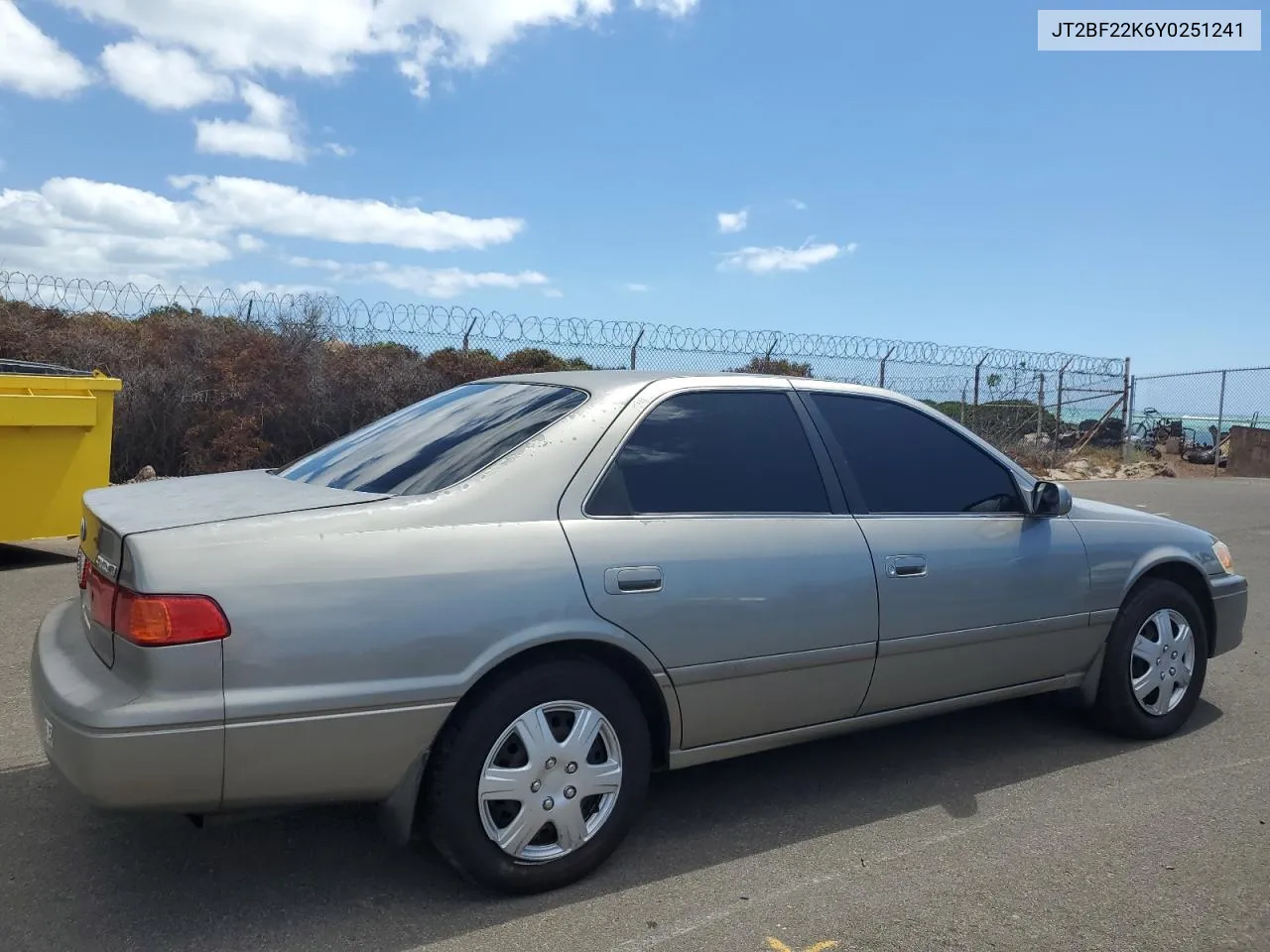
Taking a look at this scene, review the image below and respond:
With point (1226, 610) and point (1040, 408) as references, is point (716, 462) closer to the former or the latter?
point (1226, 610)

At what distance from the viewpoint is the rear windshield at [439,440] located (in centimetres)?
327

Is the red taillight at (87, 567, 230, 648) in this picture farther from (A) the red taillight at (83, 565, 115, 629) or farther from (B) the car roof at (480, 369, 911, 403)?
(B) the car roof at (480, 369, 911, 403)

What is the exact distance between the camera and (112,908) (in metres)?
2.94

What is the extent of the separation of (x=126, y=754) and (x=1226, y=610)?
182 inches

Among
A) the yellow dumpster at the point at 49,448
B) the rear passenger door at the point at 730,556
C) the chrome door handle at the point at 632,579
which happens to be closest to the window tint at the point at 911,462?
the rear passenger door at the point at 730,556

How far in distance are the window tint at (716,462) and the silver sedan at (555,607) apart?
0.01 meters

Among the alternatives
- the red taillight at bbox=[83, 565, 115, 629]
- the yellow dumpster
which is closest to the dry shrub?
the yellow dumpster

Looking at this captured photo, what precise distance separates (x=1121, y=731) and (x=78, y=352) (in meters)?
12.3

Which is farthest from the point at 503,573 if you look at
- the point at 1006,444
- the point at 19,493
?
the point at 1006,444

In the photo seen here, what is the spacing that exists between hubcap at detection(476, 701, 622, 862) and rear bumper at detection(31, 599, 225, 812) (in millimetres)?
733

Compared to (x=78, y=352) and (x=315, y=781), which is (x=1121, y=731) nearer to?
(x=315, y=781)

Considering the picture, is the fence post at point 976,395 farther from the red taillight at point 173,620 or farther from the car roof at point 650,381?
the red taillight at point 173,620

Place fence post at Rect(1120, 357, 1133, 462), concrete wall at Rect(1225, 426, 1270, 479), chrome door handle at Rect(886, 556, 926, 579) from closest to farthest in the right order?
chrome door handle at Rect(886, 556, 926, 579) → concrete wall at Rect(1225, 426, 1270, 479) → fence post at Rect(1120, 357, 1133, 462)

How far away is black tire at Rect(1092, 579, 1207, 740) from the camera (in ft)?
14.6
